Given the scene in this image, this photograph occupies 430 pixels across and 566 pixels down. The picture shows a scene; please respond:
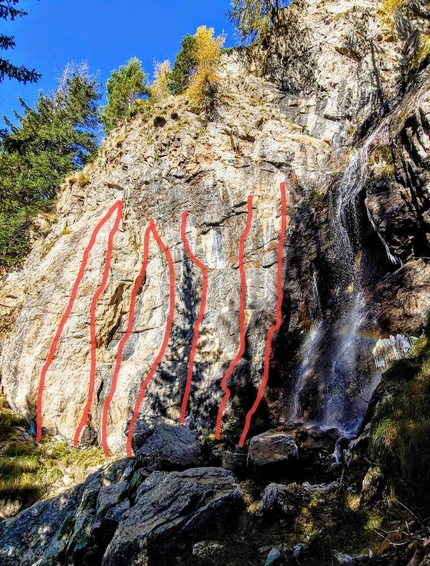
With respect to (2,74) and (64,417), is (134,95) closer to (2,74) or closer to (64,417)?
(2,74)

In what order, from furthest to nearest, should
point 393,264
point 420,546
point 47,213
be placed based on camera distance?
1. point 47,213
2. point 393,264
3. point 420,546

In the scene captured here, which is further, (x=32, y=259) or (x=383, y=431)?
(x=32, y=259)

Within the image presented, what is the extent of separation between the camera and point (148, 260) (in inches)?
645

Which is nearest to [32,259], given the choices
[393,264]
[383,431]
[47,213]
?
[47,213]

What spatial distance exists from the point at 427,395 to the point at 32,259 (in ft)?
65.7

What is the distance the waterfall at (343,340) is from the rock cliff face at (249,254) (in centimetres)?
5

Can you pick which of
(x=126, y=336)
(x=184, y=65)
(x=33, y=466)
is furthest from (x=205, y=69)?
(x=33, y=466)

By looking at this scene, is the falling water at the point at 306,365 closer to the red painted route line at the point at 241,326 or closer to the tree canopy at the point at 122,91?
the red painted route line at the point at 241,326

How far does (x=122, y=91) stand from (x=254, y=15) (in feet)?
34.8

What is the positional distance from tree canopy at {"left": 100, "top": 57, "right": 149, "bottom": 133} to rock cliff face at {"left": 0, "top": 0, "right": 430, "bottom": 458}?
262 inches

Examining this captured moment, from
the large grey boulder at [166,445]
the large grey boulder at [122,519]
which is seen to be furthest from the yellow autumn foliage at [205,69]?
the large grey boulder at [122,519]

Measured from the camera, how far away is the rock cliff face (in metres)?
11.2

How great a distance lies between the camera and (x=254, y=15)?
72.4ft

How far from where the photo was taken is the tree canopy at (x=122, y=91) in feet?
87.7
